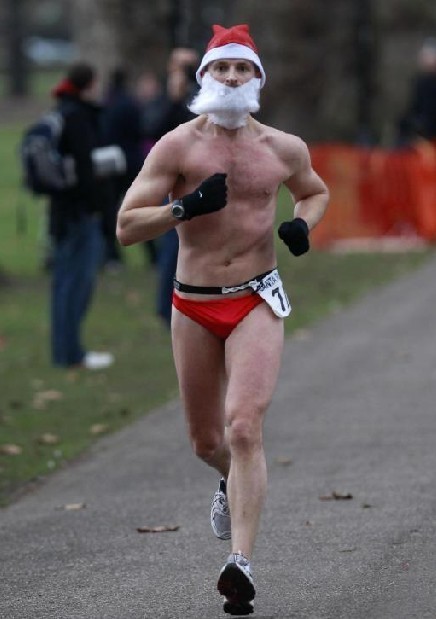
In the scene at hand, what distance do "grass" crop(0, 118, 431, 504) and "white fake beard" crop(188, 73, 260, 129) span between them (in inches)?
113

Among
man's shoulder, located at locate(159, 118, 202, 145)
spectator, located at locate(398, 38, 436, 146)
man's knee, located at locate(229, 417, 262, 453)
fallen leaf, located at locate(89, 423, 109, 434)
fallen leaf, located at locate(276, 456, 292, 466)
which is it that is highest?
man's shoulder, located at locate(159, 118, 202, 145)

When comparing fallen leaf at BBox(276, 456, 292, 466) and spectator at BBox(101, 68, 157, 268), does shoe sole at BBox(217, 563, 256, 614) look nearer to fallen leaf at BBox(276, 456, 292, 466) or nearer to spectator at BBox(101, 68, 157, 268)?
fallen leaf at BBox(276, 456, 292, 466)

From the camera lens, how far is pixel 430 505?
27.9ft

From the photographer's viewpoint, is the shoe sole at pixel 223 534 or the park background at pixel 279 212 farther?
the park background at pixel 279 212

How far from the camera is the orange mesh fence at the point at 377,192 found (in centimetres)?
2327

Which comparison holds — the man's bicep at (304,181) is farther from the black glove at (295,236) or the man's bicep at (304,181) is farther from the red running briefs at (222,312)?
the red running briefs at (222,312)

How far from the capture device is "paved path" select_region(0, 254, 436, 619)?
22.5 ft

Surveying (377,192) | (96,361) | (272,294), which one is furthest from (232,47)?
(377,192)

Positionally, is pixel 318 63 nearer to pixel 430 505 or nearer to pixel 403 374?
pixel 403 374

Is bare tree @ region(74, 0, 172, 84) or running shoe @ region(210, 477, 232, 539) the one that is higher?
running shoe @ region(210, 477, 232, 539)

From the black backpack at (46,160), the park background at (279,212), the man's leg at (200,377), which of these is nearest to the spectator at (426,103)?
the park background at (279,212)

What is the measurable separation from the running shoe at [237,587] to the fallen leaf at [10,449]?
4160mm

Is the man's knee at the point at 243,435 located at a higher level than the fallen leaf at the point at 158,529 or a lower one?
higher

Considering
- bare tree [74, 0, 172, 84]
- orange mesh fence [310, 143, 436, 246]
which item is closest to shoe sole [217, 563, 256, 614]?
orange mesh fence [310, 143, 436, 246]
